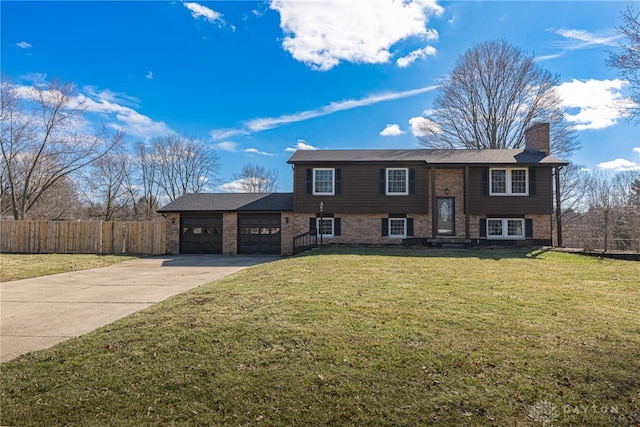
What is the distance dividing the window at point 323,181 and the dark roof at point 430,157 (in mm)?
625

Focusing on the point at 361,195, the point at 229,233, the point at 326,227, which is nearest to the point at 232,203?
the point at 229,233

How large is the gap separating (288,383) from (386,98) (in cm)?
2070

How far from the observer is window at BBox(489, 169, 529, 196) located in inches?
715

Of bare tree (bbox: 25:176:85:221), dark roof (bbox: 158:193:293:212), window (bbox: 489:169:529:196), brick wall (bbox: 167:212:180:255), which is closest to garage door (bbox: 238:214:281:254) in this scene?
dark roof (bbox: 158:193:293:212)

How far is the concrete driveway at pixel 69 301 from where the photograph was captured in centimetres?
472

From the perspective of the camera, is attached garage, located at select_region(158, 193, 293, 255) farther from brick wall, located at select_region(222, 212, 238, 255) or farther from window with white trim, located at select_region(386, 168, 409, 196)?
window with white trim, located at select_region(386, 168, 409, 196)

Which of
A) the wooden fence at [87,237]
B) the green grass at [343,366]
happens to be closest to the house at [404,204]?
the wooden fence at [87,237]

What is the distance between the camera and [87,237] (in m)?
19.4

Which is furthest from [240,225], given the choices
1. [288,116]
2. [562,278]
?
[562,278]

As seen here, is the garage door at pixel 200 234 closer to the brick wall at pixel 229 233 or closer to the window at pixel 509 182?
the brick wall at pixel 229 233

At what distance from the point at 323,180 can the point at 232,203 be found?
580cm

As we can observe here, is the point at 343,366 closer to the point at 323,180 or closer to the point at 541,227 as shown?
the point at 323,180

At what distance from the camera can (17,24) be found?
1131 cm

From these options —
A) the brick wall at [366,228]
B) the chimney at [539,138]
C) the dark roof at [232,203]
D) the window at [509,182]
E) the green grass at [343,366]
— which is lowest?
the green grass at [343,366]
